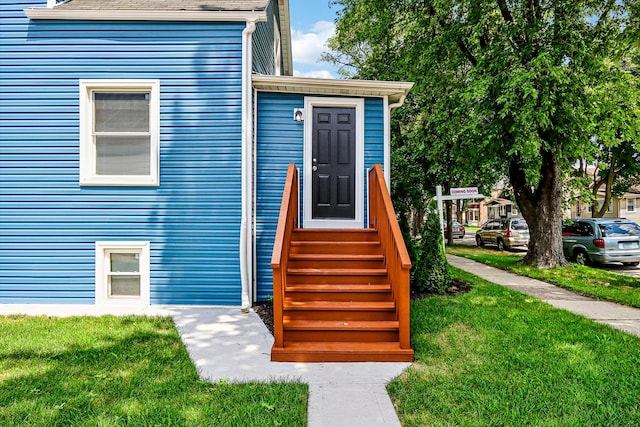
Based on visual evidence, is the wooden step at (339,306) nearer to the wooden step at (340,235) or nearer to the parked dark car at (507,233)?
the wooden step at (340,235)

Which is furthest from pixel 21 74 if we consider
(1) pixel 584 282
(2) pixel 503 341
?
(1) pixel 584 282

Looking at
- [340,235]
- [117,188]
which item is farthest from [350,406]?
[117,188]

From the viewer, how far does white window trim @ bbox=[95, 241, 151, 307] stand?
588 centimetres

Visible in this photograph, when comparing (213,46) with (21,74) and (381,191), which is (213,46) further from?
(381,191)

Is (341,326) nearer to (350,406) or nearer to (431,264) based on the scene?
(350,406)

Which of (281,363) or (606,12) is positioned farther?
(606,12)

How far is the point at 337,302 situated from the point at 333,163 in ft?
8.55

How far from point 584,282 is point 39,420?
9.28 metres

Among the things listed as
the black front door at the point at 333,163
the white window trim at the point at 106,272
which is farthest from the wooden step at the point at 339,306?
the white window trim at the point at 106,272

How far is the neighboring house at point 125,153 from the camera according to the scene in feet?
19.2

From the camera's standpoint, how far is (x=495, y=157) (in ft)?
32.4

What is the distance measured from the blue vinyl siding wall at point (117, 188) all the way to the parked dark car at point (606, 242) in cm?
1059

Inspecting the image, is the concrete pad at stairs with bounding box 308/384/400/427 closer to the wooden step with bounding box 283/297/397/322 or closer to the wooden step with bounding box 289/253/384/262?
the wooden step with bounding box 283/297/397/322

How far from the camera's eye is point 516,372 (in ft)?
11.8
